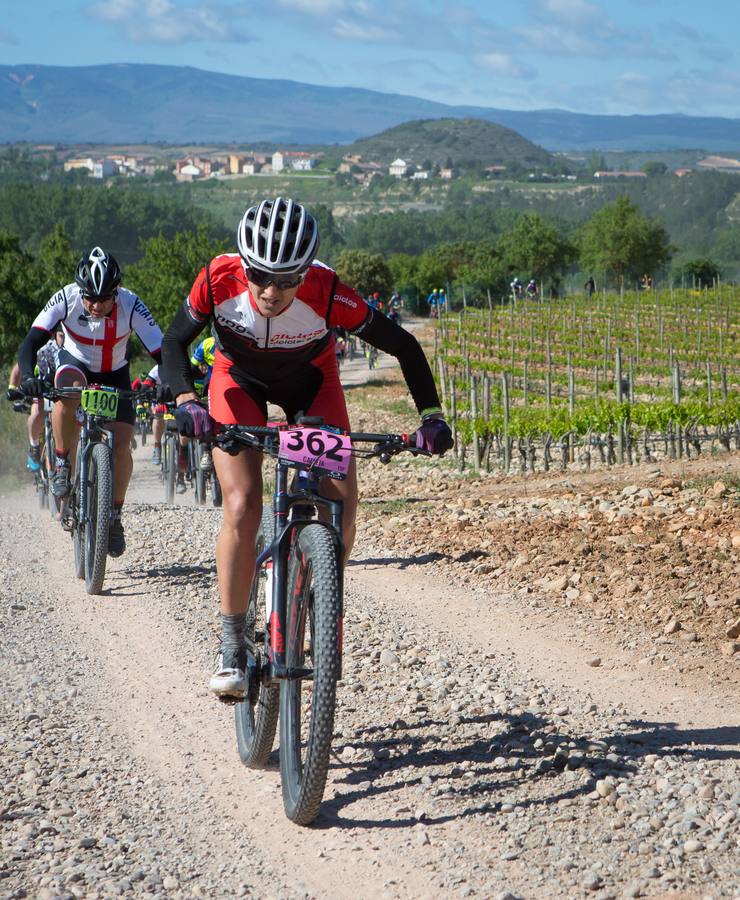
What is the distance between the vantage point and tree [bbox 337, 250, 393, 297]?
89.3m

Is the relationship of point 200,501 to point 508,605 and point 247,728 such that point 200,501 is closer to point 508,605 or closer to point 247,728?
point 508,605

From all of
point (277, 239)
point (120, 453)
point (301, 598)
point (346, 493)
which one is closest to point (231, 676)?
point (301, 598)

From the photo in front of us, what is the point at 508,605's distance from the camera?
7383 millimetres

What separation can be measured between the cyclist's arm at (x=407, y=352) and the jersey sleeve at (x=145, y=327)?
3.52m

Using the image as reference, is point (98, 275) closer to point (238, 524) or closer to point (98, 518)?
point (98, 518)

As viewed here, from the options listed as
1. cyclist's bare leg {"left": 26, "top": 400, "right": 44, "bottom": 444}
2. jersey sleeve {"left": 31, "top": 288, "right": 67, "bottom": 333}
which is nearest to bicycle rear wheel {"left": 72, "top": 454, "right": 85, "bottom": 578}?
jersey sleeve {"left": 31, "top": 288, "right": 67, "bottom": 333}

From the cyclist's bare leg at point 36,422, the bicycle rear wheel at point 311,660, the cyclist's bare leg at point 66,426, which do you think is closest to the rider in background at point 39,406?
the cyclist's bare leg at point 36,422

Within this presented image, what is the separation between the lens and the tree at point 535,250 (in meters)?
119

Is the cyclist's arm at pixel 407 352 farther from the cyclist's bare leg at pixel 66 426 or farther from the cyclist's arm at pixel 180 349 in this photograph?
the cyclist's bare leg at pixel 66 426

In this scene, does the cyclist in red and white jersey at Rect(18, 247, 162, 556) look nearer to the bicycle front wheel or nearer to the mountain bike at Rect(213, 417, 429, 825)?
the mountain bike at Rect(213, 417, 429, 825)

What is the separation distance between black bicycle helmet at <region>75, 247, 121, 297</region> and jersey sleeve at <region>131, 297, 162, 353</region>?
0.27 m

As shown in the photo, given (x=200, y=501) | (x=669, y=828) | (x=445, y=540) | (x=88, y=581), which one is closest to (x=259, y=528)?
(x=669, y=828)

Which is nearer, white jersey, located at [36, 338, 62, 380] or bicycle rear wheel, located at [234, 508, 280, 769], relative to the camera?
bicycle rear wheel, located at [234, 508, 280, 769]

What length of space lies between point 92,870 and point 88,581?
4593mm
